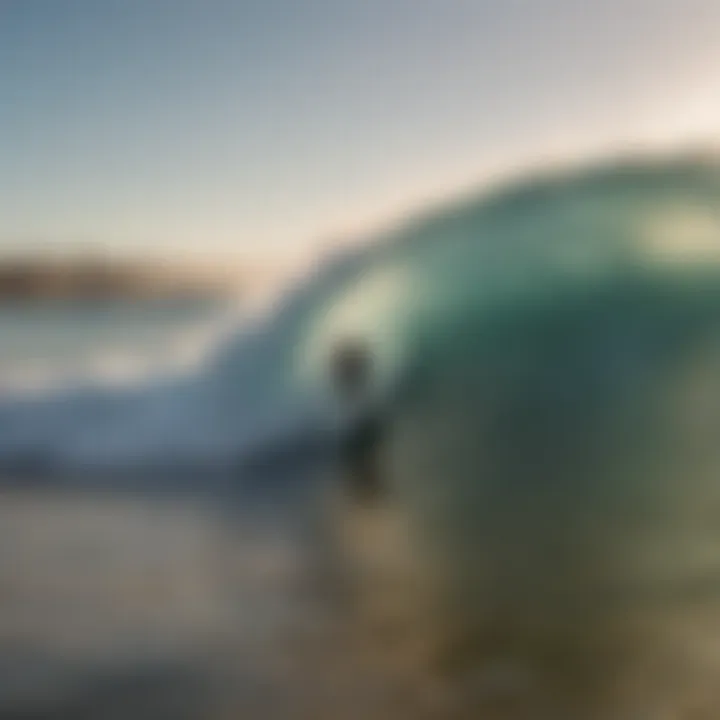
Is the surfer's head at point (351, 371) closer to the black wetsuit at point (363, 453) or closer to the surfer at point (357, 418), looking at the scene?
the surfer at point (357, 418)

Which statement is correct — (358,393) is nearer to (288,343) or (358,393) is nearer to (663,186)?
(288,343)

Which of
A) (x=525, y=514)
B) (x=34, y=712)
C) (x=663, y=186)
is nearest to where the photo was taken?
(x=34, y=712)

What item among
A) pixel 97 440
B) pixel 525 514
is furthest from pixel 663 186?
pixel 97 440

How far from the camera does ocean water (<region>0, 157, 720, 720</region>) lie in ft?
3.71

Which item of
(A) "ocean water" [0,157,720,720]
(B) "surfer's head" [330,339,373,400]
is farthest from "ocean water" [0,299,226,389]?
(B) "surfer's head" [330,339,373,400]

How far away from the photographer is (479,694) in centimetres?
106

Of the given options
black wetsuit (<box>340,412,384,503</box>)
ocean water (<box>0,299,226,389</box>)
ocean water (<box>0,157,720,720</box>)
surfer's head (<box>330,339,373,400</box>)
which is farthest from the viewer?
ocean water (<box>0,299,226,389</box>)

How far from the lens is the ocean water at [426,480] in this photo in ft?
3.71

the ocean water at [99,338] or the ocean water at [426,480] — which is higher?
the ocean water at [99,338]

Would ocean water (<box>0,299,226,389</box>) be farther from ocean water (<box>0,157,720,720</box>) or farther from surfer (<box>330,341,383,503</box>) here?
surfer (<box>330,341,383,503</box>)

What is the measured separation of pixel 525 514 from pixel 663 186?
1630mm

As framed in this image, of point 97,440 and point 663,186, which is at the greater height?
point 663,186

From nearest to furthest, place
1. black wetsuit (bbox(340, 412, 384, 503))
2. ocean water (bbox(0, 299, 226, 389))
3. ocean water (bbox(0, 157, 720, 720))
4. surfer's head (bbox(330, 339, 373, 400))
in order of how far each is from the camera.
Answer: ocean water (bbox(0, 157, 720, 720)) < black wetsuit (bbox(340, 412, 384, 503)) < surfer's head (bbox(330, 339, 373, 400)) < ocean water (bbox(0, 299, 226, 389))

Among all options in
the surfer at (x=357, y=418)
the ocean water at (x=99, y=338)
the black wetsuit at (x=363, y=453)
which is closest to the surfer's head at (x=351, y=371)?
the surfer at (x=357, y=418)
